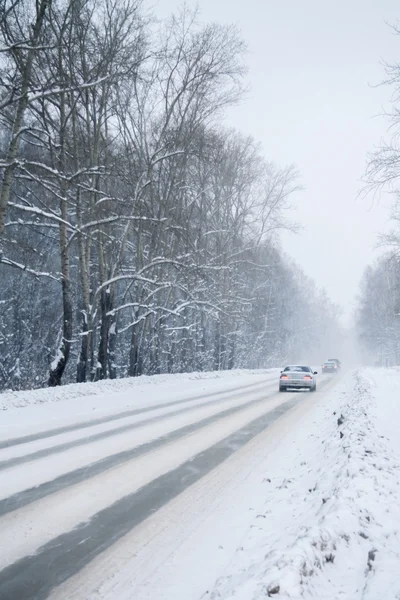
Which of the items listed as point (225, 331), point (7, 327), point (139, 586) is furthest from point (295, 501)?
point (225, 331)

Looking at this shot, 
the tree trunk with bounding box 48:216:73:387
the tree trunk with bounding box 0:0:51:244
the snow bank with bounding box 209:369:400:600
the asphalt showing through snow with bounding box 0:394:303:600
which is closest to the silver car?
the tree trunk with bounding box 48:216:73:387

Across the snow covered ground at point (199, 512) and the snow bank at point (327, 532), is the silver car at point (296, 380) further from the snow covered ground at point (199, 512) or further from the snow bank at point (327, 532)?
the snow bank at point (327, 532)

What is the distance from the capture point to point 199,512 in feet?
17.1

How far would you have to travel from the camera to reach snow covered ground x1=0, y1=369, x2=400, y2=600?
11.4 ft

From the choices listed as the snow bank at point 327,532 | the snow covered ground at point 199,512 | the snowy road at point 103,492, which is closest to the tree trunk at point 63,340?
the snowy road at point 103,492

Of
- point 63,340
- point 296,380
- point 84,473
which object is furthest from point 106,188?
point 84,473

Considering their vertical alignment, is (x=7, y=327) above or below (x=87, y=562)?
above

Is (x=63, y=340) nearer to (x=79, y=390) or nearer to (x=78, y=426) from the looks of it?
(x=79, y=390)

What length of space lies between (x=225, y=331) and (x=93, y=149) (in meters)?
22.8

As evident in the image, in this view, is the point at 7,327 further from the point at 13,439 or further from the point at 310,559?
the point at 310,559

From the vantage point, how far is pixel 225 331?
40344mm

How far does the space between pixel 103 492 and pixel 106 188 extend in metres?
18.5

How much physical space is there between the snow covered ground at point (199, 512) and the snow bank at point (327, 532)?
0.05 feet

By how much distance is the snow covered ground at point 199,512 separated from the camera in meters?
3.48
